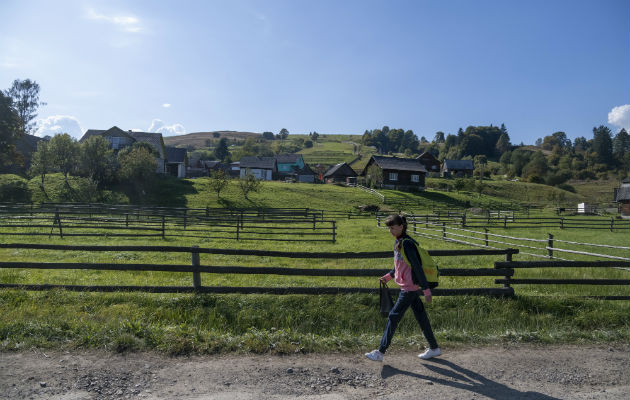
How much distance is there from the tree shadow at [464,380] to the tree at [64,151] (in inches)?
1832

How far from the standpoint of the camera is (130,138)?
5925cm

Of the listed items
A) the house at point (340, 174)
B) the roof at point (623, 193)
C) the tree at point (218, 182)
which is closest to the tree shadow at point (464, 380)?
the tree at point (218, 182)

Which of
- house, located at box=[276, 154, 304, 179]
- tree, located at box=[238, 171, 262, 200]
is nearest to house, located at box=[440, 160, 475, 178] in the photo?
house, located at box=[276, 154, 304, 179]

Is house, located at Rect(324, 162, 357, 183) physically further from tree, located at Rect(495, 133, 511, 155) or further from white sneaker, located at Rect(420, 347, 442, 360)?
tree, located at Rect(495, 133, 511, 155)

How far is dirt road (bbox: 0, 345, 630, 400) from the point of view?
4105 millimetres

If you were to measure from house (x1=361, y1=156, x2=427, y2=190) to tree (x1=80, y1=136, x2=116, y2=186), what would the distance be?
130 ft

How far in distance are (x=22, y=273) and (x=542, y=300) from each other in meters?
12.8

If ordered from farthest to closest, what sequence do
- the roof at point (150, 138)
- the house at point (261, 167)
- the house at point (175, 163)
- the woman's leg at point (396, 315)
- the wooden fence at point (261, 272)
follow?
the house at point (261, 167)
the house at point (175, 163)
the roof at point (150, 138)
the wooden fence at point (261, 272)
the woman's leg at point (396, 315)

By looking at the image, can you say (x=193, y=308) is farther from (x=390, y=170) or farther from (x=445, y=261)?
(x=390, y=170)

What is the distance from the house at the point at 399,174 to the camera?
6288cm

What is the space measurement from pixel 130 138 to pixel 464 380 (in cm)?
6445

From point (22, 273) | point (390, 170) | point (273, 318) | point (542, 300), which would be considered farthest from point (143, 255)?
point (390, 170)

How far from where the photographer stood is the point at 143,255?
13672 mm

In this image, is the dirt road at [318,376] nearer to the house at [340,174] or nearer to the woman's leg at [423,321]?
the woman's leg at [423,321]
